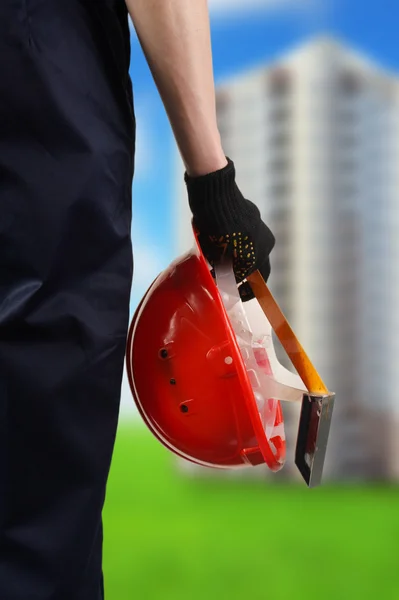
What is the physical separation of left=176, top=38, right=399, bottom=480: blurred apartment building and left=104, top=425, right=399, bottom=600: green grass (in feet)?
1.14

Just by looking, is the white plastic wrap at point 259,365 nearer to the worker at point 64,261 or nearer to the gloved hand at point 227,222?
the gloved hand at point 227,222

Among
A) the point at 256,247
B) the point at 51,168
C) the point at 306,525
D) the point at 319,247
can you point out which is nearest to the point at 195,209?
the point at 256,247

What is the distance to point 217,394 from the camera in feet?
2.64

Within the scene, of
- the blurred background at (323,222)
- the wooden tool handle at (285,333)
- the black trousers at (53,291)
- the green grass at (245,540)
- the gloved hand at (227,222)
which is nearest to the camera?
the black trousers at (53,291)

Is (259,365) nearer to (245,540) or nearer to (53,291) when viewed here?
(53,291)

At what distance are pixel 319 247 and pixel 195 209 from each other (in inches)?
82.9

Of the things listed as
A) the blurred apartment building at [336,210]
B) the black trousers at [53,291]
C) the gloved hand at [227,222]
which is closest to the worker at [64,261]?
the black trousers at [53,291]

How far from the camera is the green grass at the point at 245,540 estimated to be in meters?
1.77

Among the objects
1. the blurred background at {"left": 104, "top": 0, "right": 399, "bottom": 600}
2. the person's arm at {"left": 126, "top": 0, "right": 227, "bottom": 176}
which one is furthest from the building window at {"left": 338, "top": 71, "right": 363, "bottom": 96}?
the person's arm at {"left": 126, "top": 0, "right": 227, "bottom": 176}

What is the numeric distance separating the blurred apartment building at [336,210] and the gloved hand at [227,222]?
196 centimetres

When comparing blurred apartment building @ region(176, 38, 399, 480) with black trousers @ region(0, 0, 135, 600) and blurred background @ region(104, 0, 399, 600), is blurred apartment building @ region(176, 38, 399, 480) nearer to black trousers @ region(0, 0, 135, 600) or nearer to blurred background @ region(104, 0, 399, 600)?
blurred background @ region(104, 0, 399, 600)

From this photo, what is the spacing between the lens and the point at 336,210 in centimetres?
284

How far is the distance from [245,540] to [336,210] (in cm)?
139

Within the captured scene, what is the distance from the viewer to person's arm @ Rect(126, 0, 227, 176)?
2.08ft
